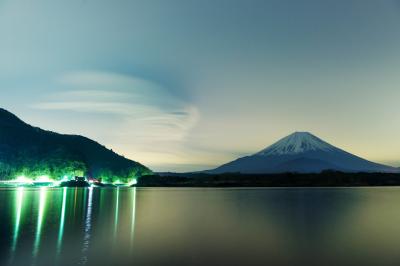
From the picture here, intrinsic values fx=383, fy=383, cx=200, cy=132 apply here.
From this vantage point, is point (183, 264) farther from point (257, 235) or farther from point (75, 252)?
point (257, 235)

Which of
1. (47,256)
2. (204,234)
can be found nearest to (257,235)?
(204,234)

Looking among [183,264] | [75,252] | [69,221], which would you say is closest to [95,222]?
[69,221]

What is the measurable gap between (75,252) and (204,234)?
43.0 ft

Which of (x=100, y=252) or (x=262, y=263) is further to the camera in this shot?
(x=100, y=252)

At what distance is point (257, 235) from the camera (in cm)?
3378

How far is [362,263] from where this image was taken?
2261cm

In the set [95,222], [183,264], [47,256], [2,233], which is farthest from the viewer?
[95,222]

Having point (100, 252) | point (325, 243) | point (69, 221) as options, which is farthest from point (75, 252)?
point (69, 221)

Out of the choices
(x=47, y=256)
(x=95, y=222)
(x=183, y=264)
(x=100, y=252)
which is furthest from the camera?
(x=95, y=222)

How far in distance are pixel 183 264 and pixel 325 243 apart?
13.4 metres

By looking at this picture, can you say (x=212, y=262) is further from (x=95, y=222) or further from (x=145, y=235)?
(x=95, y=222)

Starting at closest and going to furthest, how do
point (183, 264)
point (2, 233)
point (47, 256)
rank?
point (183, 264) < point (47, 256) < point (2, 233)

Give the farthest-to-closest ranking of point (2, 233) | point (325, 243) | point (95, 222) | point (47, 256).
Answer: point (95, 222)
point (2, 233)
point (325, 243)
point (47, 256)

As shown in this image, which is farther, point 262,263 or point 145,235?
point 145,235
